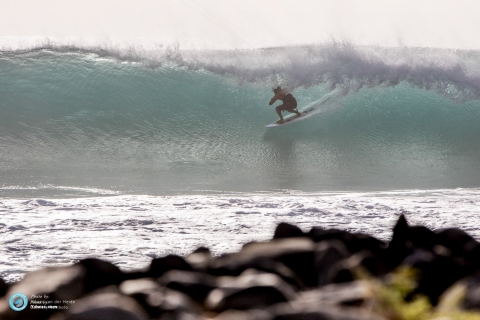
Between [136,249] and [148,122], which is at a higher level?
[148,122]

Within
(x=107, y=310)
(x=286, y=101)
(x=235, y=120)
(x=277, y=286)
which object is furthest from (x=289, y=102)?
(x=107, y=310)

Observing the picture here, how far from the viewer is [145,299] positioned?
7.20ft

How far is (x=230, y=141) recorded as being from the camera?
12.4m

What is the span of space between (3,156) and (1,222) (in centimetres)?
655

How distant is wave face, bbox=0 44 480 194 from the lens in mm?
10578

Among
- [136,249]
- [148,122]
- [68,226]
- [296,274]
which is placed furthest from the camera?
[148,122]

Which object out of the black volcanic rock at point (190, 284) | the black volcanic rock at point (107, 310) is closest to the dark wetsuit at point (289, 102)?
the black volcanic rock at point (190, 284)

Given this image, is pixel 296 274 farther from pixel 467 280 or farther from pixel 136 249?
pixel 136 249

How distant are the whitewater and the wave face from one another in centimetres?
4

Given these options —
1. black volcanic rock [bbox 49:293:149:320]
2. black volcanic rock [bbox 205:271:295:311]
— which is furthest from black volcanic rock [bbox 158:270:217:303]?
black volcanic rock [bbox 49:293:149:320]

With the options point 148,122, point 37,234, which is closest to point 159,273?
point 37,234

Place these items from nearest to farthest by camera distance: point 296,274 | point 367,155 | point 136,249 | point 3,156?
point 296,274 < point 136,249 < point 3,156 < point 367,155

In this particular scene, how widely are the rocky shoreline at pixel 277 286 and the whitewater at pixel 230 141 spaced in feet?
7.30

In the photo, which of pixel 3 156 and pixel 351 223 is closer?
pixel 351 223
